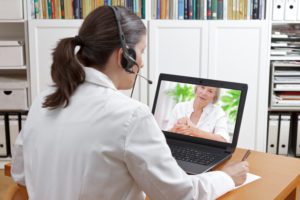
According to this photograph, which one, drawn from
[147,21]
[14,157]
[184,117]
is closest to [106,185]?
[14,157]

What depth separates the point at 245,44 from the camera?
298 cm

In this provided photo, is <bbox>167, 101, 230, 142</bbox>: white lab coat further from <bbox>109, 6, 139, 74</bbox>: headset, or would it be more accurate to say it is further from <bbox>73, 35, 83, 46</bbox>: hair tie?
<bbox>73, 35, 83, 46</bbox>: hair tie

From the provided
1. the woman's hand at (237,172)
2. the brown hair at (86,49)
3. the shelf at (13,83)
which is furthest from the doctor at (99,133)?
the shelf at (13,83)

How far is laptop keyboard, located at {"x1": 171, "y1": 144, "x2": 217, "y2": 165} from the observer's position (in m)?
1.53

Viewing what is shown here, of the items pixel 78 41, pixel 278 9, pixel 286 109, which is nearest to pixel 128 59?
pixel 78 41

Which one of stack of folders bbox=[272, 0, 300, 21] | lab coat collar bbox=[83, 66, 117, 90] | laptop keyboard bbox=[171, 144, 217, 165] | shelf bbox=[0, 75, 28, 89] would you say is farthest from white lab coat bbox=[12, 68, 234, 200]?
stack of folders bbox=[272, 0, 300, 21]

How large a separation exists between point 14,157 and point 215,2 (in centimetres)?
202

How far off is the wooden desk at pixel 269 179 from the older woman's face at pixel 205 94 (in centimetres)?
22

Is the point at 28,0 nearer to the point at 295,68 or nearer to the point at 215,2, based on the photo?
the point at 215,2

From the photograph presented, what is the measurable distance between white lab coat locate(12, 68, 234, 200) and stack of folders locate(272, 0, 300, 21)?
2110mm

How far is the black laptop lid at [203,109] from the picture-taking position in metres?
1.61

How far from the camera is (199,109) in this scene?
1646 mm

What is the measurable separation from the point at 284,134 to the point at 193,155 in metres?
1.77

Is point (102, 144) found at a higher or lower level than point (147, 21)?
lower
